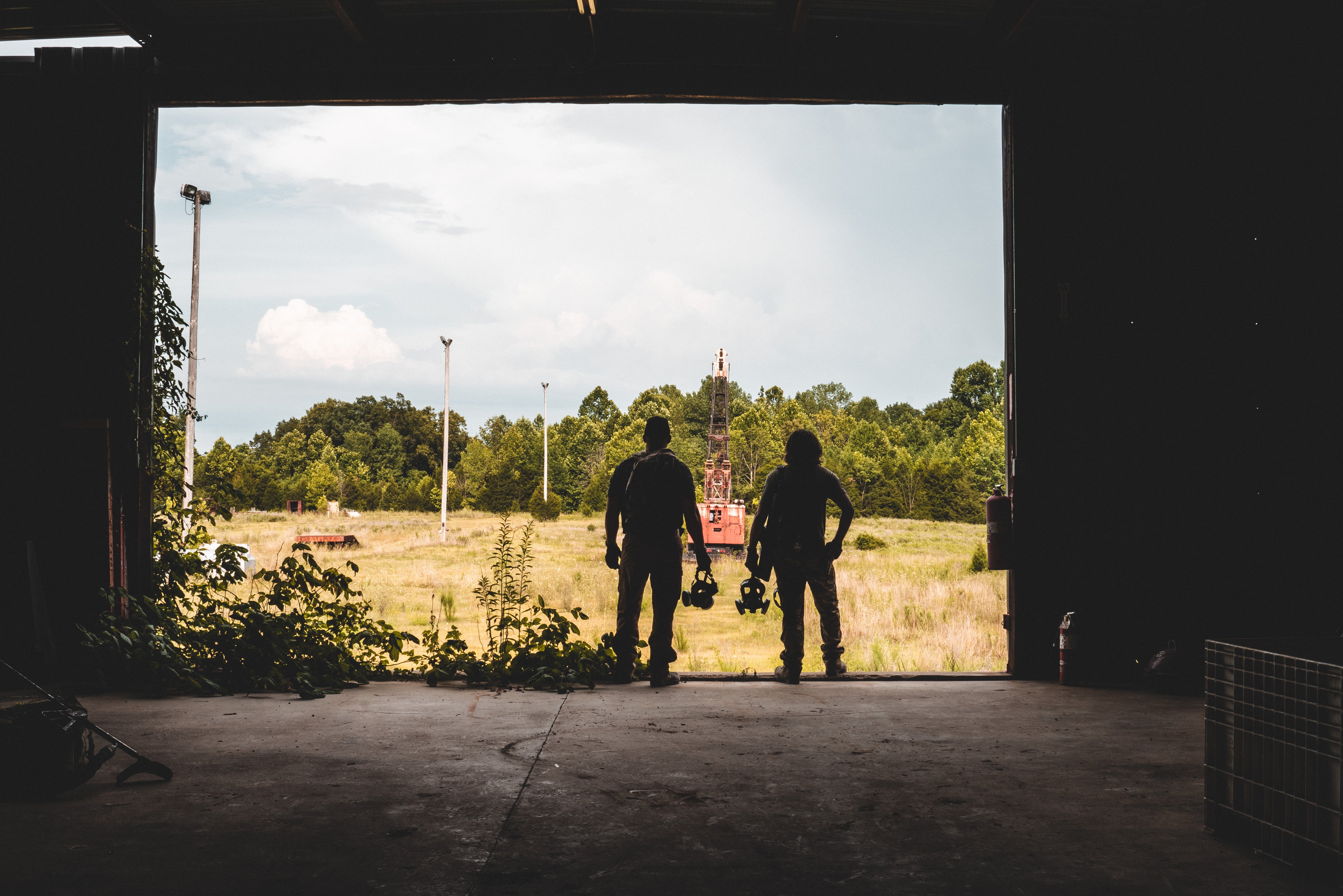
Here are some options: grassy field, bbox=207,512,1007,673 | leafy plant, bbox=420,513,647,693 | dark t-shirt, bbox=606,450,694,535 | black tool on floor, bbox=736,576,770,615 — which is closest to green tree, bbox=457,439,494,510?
grassy field, bbox=207,512,1007,673

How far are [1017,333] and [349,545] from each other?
23430 millimetres

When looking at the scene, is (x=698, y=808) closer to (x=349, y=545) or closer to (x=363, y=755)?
Result: (x=363, y=755)

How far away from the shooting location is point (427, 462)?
64625 millimetres

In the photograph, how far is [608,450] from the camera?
33938 millimetres

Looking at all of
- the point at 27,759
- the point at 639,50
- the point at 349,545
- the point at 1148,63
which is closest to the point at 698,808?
the point at 27,759

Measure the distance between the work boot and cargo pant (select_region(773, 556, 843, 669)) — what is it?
86 centimetres

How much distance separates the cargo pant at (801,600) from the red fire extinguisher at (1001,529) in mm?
1232

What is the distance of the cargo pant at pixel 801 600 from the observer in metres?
6.79

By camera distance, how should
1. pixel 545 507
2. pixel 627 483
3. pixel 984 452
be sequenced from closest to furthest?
pixel 627 483, pixel 545 507, pixel 984 452

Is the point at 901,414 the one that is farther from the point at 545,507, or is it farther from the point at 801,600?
the point at 801,600

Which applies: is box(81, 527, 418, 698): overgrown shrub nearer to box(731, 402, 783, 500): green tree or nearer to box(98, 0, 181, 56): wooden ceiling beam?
box(98, 0, 181, 56): wooden ceiling beam

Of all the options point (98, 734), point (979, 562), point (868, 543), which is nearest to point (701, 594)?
point (98, 734)

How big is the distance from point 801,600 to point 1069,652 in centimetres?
198

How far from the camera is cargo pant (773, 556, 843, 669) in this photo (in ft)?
22.3
